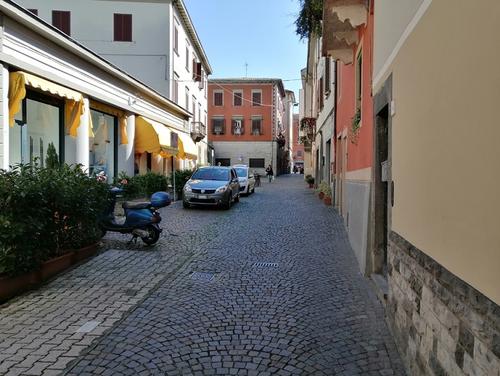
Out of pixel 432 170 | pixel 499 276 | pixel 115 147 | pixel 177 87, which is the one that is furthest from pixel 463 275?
pixel 177 87

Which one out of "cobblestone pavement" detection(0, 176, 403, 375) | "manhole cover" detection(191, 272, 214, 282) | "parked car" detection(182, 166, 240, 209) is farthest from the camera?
"parked car" detection(182, 166, 240, 209)

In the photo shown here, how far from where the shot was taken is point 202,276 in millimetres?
6609

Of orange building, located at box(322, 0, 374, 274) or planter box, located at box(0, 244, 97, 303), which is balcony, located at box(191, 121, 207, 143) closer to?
orange building, located at box(322, 0, 374, 274)

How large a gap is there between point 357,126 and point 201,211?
764cm

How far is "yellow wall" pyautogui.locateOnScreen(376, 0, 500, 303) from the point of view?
6.89 ft

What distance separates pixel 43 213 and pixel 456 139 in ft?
16.5

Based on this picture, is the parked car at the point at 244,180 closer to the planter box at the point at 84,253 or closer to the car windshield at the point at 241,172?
the car windshield at the point at 241,172

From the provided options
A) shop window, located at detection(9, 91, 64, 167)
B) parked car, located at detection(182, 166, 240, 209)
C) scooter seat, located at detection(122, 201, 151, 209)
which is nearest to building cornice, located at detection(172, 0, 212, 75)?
parked car, located at detection(182, 166, 240, 209)

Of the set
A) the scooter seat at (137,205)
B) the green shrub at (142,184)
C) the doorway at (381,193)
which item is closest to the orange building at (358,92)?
the doorway at (381,193)

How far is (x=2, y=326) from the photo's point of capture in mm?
4484

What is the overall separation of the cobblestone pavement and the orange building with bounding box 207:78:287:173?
137ft

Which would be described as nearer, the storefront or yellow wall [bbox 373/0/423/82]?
yellow wall [bbox 373/0/423/82]

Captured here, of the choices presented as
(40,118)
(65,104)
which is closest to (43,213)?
(40,118)

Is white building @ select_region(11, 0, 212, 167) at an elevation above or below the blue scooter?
Result: above
